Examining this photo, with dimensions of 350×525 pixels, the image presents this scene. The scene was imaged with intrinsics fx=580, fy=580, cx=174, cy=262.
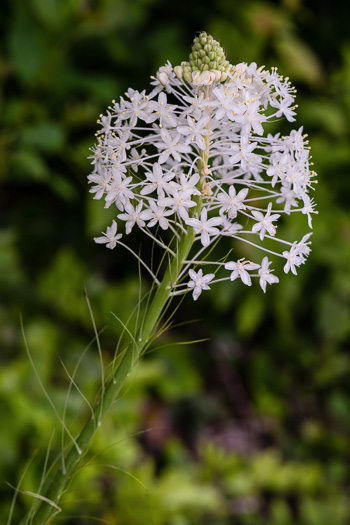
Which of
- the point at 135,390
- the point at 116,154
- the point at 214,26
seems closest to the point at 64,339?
the point at 135,390

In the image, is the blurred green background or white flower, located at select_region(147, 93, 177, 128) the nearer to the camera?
white flower, located at select_region(147, 93, 177, 128)

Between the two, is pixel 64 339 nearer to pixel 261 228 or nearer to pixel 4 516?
pixel 4 516

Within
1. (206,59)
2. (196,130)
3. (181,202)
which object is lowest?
(181,202)

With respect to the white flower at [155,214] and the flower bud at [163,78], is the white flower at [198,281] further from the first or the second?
the flower bud at [163,78]

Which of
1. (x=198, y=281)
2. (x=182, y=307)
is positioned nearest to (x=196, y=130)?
(x=198, y=281)

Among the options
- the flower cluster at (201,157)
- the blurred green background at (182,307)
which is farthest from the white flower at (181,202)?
the blurred green background at (182,307)

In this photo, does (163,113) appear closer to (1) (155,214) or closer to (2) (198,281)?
(1) (155,214)

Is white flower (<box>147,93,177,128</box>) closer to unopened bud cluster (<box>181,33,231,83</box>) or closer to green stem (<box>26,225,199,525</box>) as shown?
→ unopened bud cluster (<box>181,33,231,83</box>)

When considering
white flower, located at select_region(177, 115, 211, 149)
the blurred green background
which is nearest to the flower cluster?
white flower, located at select_region(177, 115, 211, 149)
